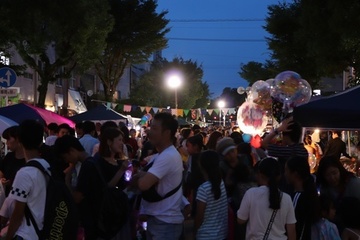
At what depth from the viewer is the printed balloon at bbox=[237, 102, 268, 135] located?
13.8 m

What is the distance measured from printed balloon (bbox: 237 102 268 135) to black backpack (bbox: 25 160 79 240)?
9.79m

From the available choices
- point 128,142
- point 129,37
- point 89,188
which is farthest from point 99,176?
point 129,37

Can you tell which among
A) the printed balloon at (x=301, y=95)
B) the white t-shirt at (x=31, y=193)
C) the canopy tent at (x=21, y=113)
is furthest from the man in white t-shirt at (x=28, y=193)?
the canopy tent at (x=21, y=113)

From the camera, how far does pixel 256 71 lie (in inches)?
1639

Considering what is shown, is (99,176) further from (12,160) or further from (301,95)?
(301,95)

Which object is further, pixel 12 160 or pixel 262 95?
pixel 262 95

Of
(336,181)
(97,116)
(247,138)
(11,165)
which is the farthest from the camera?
(97,116)

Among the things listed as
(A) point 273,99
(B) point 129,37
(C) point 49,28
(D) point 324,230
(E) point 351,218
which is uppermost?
(B) point 129,37

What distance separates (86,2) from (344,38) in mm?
10495

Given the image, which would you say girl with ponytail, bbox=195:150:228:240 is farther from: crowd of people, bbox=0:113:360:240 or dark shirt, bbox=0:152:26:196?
dark shirt, bbox=0:152:26:196

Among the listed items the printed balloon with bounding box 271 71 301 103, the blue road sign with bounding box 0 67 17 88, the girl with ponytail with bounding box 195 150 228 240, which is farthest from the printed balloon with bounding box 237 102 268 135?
the girl with ponytail with bounding box 195 150 228 240

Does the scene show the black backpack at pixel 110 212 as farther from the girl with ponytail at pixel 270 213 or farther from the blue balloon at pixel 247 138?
the blue balloon at pixel 247 138

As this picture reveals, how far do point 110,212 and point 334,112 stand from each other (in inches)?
140

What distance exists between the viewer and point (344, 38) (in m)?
19.9
